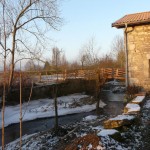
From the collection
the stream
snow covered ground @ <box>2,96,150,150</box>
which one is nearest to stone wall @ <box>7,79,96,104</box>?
the stream

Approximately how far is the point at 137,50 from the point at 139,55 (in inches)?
10.8

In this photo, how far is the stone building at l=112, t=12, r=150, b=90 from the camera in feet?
40.8

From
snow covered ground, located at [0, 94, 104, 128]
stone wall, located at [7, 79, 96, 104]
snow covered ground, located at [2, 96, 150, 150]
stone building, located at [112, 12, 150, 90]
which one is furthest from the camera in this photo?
stone wall, located at [7, 79, 96, 104]

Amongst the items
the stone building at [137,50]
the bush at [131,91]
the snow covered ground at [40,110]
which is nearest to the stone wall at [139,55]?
the stone building at [137,50]

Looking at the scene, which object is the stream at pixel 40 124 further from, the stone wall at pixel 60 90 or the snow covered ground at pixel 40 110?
the stone wall at pixel 60 90

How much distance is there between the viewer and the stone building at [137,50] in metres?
12.4

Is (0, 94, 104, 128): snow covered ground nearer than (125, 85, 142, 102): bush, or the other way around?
(125, 85, 142, 102): bush

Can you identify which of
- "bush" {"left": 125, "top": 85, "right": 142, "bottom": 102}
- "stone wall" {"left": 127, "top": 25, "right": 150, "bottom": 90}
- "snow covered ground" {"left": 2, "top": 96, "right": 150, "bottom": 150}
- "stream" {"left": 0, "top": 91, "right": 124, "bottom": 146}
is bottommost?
"stream" {"left": 0, "top": 91, "right": 124, "bottom": 146}

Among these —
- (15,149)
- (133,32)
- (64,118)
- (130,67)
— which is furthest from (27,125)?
(133,32)

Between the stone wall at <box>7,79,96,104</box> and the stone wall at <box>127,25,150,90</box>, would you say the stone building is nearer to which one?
the stone wall at <box>127,25,150,90</box>

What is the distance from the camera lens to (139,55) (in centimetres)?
1269

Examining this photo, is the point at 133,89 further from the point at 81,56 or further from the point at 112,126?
the point at 81,56

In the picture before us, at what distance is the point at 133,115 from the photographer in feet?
23.5

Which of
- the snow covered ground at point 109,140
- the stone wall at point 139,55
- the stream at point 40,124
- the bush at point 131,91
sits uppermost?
the stone wall at point 139,55
